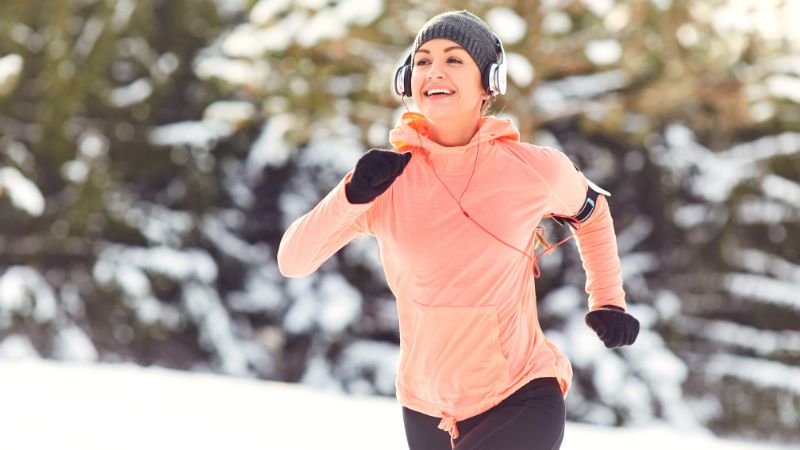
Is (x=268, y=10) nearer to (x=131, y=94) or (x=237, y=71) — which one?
(x=237, y=71)

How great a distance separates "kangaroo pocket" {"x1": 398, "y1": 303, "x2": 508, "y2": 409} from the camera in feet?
6.92

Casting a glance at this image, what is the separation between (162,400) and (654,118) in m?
4.67

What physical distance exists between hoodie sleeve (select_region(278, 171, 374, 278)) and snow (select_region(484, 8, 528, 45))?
5832 mm

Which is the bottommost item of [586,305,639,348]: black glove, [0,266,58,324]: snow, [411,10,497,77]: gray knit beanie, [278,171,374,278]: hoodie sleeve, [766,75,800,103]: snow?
[0,266,58,324]: snow

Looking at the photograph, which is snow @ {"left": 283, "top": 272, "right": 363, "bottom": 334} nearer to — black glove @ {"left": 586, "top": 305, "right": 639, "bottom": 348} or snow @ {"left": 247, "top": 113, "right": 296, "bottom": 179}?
snow @ {"left": 247, "top": 113, "right": 296, "bottom": 179}

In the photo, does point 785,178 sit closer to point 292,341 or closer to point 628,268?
point 628,268

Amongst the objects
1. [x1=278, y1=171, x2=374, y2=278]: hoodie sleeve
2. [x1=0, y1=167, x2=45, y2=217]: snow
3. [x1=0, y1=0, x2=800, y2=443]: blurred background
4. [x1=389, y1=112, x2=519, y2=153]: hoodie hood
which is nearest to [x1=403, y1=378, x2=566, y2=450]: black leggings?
[x1=278, y1=171, x2=374, y2=278]: hoodie sleeve

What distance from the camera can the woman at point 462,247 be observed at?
208cm

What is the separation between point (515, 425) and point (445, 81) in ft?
2.37

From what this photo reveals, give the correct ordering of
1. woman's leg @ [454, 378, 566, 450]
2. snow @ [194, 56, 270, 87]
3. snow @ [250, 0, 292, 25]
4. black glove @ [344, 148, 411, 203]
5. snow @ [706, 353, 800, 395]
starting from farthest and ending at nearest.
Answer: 1. snow @ [706, 353, 800, 395]
2. snow @ [194, 56, 270, 87]
3. snow @ [250, 0, 292, 25]
4. woman's leg @ [454, 378, 566, 450]
5. black glove @ [344, 148, 411, 203]

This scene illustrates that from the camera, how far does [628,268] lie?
948 centimetres

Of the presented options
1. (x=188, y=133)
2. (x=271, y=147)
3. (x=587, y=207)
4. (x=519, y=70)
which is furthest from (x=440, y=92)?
(x=188, y=133)

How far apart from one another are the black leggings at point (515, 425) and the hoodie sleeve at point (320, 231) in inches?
16.4

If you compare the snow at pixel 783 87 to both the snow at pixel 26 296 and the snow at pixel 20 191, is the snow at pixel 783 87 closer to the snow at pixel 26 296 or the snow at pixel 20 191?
the snow at pixel 20 191
